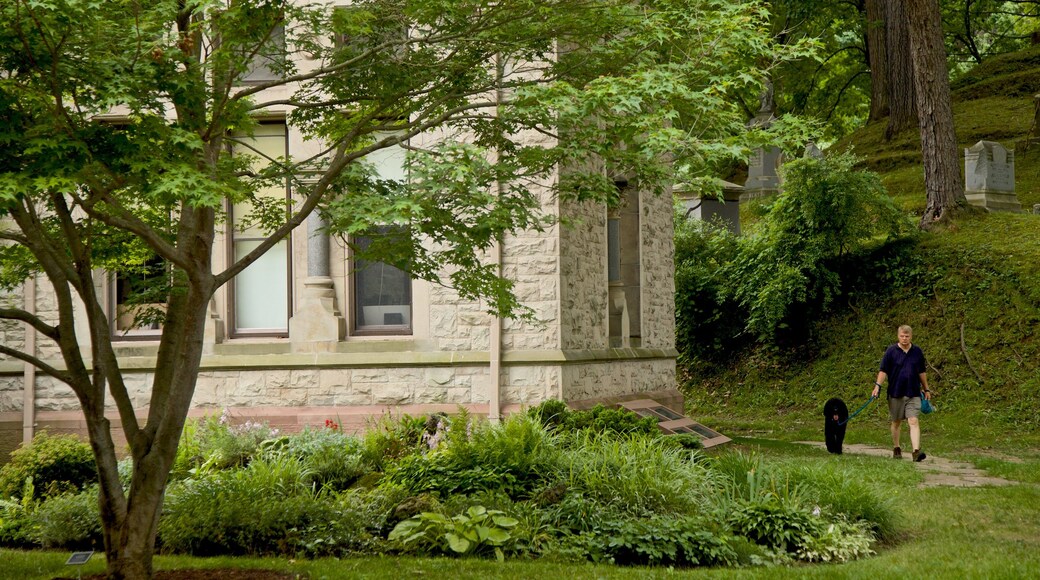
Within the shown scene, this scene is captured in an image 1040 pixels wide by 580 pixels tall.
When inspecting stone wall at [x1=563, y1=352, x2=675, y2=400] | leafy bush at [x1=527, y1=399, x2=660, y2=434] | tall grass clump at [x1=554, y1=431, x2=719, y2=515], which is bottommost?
tall grass clump at [x1=554, y1=431, x2=719, y2=515]

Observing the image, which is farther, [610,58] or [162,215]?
[162,215]

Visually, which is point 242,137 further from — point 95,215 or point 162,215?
point 95,215

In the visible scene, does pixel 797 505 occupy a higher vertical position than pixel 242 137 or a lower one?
lower

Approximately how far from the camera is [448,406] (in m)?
13.2

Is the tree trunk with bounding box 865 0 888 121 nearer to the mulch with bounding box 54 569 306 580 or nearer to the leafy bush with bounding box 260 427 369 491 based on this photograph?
the leafy bush with bounding box 260 427 369 491

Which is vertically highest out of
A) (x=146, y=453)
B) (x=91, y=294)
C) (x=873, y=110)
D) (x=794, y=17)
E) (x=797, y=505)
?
(x=794, y=17)

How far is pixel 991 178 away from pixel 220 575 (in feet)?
68.1

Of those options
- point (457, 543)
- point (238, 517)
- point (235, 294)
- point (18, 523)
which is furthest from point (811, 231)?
point (18, 523)

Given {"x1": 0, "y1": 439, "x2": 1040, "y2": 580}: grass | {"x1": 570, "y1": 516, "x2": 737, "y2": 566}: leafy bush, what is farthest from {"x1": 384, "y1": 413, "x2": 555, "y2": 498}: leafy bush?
{"x1": 0, "y1": 439, "x2": 1040, "y2": 580}: grass

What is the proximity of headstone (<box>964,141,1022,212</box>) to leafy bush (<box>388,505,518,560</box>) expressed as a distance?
60.2 feet

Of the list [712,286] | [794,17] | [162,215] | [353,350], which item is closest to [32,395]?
[353,350]

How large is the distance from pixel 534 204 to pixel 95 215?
2.95 m

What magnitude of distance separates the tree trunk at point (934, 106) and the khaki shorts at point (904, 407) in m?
9.48

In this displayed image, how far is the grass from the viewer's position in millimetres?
7352
